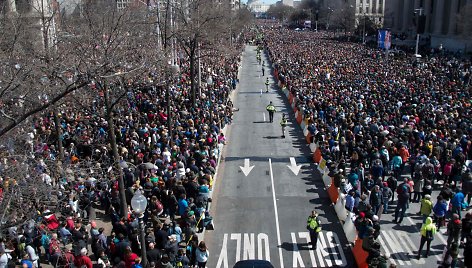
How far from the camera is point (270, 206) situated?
17312 millimetres

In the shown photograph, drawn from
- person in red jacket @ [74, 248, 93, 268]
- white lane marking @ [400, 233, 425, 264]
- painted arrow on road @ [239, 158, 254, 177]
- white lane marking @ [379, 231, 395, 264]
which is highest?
person in red jacket @ [74, 248, 93, 268]

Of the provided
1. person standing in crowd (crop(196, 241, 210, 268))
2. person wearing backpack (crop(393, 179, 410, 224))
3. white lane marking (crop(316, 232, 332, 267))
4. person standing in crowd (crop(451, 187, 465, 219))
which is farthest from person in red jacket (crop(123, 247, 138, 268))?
person standing in crowd (crop(451, 187, 465, 219))

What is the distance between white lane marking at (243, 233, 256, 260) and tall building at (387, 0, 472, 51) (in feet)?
185

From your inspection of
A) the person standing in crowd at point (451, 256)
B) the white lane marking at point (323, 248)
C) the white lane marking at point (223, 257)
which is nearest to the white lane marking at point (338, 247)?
the white lane marking at point (323, 248)

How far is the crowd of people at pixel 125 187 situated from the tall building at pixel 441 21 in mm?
50122

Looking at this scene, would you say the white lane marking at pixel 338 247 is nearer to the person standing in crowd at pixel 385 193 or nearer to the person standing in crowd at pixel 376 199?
the person standing in crowd at pixel 376 199

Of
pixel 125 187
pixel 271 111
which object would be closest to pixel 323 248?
pixel 125 187

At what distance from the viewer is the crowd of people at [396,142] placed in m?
14.3

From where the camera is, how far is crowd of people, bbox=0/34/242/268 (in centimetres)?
1127

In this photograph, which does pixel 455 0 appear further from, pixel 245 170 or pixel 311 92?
pixel 245 170

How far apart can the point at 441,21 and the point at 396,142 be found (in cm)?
6945

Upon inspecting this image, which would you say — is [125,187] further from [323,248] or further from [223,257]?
[323,248]

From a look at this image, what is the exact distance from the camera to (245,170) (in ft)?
70.5

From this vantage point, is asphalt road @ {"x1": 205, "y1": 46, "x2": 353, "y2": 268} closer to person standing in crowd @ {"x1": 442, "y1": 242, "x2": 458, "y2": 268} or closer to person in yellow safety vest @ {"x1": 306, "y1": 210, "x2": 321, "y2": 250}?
person in yellow safety vest @ {"x1": 306, "y1": 210, "x2": 321, "y2": 250}
